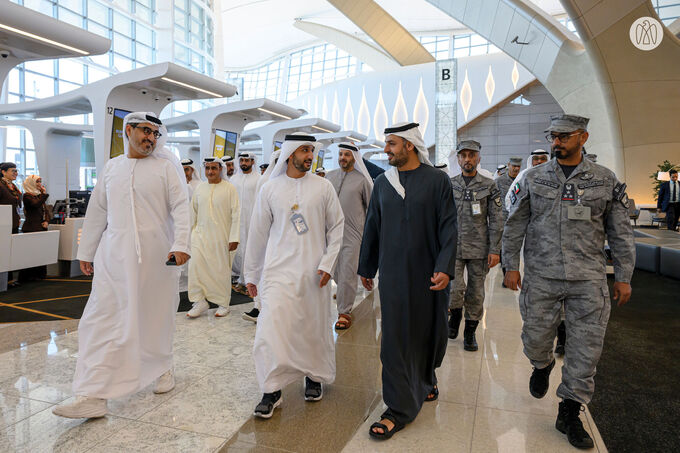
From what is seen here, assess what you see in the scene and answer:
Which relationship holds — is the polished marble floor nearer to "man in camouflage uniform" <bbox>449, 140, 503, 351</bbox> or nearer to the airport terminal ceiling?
"man in camouflage uniform" <bbox>449, 140, 503, 351</bbox>

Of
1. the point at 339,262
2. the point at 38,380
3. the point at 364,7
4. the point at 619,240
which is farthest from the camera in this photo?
the point at 364,7

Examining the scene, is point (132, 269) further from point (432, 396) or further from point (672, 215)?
point (672, 215)

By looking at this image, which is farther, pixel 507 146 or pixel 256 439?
pixel 507 146

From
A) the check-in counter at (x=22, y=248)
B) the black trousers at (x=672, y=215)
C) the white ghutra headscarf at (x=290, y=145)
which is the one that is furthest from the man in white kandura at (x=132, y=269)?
the black trousers at (x=672, y=215)

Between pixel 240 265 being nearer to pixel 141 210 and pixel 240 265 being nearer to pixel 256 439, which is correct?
pixel 141 210

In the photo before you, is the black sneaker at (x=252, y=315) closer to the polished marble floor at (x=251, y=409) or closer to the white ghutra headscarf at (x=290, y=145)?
the polished marble floor at (x=251, y=409)

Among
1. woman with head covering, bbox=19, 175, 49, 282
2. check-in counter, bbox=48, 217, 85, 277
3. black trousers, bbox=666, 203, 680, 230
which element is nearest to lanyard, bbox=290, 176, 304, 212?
check-in counter, bbox=48, 217, 85, 277

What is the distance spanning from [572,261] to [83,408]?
2869mm

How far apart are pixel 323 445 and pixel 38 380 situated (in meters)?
2.20

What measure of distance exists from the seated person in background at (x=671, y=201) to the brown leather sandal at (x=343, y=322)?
11.1 metres

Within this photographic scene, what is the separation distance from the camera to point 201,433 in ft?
8.30

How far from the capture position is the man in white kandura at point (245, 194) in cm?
655

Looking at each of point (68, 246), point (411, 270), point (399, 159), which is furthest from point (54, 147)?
point (411, 270)

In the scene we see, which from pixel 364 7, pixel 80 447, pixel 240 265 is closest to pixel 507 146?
pixel 364 7
